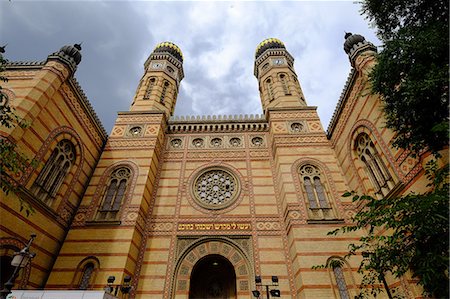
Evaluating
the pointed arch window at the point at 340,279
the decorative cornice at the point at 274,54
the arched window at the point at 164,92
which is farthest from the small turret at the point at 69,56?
the pointed arch window at the point at 340,279

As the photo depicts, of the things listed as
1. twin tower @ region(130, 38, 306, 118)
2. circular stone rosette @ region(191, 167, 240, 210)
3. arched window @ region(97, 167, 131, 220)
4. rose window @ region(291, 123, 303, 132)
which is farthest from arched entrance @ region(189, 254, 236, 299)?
twin tower @ region(130, 38, 306, 118)

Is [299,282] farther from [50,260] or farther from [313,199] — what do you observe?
[50,260]

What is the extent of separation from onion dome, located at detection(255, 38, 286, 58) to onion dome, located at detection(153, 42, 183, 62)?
6.06 m

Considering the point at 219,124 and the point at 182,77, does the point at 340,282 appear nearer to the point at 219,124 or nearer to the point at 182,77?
the point at 219,124

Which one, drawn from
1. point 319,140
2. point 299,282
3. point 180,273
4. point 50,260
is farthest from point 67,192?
point 319,140

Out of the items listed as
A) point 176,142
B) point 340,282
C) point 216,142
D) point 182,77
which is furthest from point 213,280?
point 182,77

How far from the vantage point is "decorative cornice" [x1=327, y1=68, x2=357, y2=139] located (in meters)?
10.8

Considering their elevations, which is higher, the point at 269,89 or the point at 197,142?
the point at 269,89

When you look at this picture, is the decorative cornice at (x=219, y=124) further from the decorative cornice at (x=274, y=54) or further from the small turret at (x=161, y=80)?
the decorative cornice at (x=274, y=54)

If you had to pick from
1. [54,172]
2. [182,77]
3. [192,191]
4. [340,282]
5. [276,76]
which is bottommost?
[340,282]

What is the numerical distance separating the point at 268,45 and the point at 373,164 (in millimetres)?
13161

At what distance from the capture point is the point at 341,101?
38.3 feet

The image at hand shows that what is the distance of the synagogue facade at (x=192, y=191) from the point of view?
8.59 m

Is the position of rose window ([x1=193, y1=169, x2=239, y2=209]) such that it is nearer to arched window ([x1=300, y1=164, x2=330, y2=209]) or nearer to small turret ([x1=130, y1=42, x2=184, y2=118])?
arched window ([x1=300, y1=164, x2=330, y2=209])
